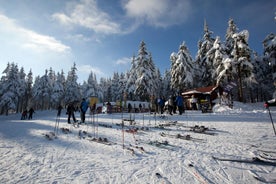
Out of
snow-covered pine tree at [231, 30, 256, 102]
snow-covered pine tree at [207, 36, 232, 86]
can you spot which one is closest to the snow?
snow-covered pine tree at [207, 36, 232, 86]

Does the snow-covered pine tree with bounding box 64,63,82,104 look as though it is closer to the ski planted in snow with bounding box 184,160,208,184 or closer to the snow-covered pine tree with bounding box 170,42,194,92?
the snow-covered pine tree with bounding box 170,42,194,92

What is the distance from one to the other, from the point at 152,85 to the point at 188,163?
106 ft

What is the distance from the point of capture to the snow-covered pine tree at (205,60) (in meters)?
33.7

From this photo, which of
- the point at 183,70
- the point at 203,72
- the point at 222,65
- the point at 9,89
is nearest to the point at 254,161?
the point at 222,65

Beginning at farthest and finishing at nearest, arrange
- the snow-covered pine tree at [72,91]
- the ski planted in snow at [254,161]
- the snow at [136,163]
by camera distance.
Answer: the snow-covered pine tree at [72,91] → the ski planted in snow at [254,161] → the snow at [136,163]

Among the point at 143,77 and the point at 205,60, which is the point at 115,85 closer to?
the point at 143,77

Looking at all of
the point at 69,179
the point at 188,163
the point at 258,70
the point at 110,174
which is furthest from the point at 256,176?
the point at 258,70

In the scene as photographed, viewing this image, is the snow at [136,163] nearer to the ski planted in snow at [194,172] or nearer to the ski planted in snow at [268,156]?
the ski planted in snow at [194,172]

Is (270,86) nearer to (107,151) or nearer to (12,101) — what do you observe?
(107,151)

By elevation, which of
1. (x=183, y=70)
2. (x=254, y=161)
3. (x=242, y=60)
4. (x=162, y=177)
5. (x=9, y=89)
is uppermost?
(x=183, y=70)

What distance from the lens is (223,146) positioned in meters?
6.21

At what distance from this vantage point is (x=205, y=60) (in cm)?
3428

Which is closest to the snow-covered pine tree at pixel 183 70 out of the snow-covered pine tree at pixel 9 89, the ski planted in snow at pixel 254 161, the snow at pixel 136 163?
the snow at pixel 136 163

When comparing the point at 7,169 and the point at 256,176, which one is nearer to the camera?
the point at 256,176
